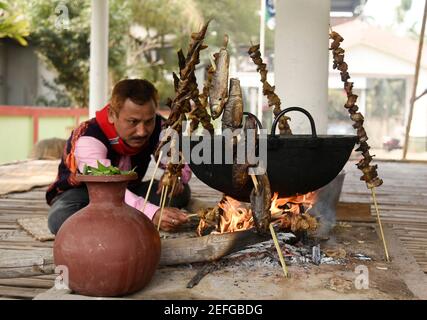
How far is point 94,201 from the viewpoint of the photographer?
2555 millimetres

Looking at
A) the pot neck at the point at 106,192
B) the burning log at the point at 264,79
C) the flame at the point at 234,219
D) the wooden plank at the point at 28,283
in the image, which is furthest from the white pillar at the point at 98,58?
the pot neck at the point at 106,192

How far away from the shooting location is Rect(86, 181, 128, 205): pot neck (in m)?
2.53

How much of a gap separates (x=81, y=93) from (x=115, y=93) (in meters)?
14.7

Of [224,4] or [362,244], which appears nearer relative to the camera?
[362,244]

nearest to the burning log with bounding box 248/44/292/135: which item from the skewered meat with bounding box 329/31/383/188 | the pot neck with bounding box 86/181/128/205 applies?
the skewered meat with bounding box 329/31/383/188

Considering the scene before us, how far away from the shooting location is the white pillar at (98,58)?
924 cm

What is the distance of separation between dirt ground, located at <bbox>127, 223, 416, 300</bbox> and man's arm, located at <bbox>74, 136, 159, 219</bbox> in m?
0.63

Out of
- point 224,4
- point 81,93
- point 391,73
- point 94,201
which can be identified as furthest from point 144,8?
point 94,201

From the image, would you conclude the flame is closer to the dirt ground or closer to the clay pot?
the dirt ground

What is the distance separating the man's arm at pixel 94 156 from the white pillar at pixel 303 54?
4.67ft

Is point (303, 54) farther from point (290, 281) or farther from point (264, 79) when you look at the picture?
point (290, 281)

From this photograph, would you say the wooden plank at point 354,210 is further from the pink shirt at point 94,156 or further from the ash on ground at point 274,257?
the pink shirt at point 94,156

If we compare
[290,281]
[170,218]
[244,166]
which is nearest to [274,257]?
[290,281]
